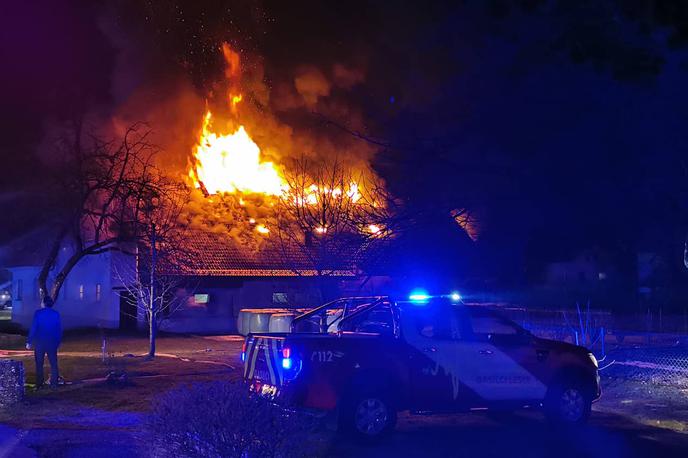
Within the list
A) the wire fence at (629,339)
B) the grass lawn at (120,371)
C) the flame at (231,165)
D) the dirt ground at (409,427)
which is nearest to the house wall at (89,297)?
the grass lawn at (120,371)

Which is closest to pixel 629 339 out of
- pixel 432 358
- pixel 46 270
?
pixel 432 358

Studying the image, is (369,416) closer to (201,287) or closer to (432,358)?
(432,358)

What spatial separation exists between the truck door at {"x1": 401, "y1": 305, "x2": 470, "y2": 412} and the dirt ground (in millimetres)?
→ 473

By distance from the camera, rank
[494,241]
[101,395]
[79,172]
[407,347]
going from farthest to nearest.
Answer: [494,241], [79,172], [101,395], [407,347]

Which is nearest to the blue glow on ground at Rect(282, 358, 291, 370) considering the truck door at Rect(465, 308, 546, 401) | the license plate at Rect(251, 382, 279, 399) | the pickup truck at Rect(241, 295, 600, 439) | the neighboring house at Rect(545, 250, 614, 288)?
the pickup truck at Rect(241, 295, 600, 439)

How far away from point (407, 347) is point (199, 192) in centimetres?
3097

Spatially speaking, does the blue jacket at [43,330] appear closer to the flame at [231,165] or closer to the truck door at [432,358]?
the truck door at [432,358]

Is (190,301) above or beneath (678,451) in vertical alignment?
above

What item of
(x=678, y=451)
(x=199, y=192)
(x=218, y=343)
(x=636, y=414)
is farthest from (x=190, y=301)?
(x=678, y=451)

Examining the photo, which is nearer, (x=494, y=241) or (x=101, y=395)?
(x=101, y=395)

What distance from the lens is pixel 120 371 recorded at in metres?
15.0

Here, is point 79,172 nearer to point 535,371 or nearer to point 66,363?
point 66,363

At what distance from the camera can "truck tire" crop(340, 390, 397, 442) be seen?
29.5 feet

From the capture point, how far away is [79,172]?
1638cm
